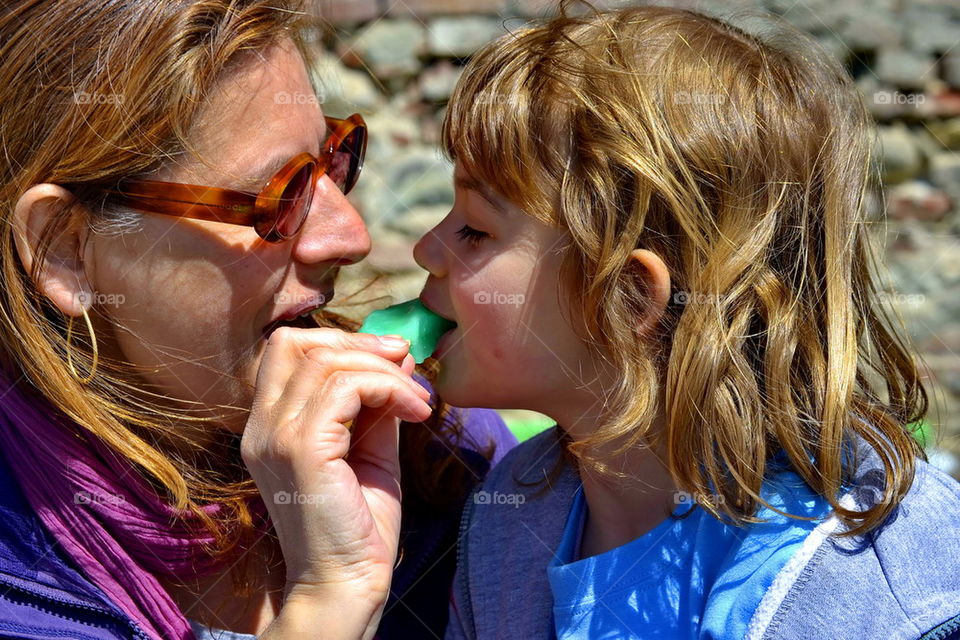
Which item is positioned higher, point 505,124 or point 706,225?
point 505,124

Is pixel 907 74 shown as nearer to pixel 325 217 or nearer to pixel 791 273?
pixel 791 273

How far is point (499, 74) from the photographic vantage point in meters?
2.08

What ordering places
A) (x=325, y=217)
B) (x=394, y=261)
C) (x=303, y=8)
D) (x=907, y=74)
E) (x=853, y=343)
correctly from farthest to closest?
(x=394, y=261)
(x=907, y=74)
(x=303, y=8)
(x=325, y=217)
(x=853, y=343)

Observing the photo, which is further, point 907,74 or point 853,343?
point 907,74

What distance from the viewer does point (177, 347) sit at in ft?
6.47

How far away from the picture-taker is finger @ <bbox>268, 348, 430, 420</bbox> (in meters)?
1.74

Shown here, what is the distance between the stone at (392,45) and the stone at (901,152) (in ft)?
7.88

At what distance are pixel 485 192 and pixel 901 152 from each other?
342cm

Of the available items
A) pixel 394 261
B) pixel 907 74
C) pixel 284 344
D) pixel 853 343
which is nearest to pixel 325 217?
pixel 284 344

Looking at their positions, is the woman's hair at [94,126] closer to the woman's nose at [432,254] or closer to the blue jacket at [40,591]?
the blue jacket at [40,591]

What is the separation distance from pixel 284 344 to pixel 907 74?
3932mm

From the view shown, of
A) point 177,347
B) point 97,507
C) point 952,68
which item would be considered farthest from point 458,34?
point 97,507

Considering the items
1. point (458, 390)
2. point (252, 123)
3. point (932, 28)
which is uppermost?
point (252, 123)

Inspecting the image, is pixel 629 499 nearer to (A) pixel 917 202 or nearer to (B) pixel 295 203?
(B) pixel 295 203
